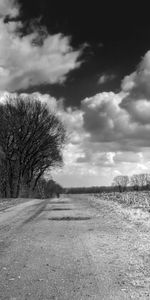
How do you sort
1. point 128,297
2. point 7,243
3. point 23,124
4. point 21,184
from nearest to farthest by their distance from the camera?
point 128,297, point 7,243, point 23,124, point 21,184

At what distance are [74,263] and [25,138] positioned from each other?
130 feet

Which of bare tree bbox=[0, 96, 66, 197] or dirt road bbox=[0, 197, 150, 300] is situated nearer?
dirt road bbox=[0, 197, 150, 300]

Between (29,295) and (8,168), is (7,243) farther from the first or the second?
(8,168)

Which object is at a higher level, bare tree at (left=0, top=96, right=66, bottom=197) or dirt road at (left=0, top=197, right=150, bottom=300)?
bare tree at (left=0, top=96, right=66, bottom=197)

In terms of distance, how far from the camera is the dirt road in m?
5.70

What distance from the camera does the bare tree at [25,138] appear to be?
45312 mm

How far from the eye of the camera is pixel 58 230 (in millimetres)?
12477

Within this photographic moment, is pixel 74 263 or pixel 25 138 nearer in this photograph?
pixel 74 263

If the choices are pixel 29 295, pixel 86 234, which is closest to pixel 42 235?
pixel 86 234

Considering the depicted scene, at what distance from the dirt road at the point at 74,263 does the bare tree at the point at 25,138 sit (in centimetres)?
3354

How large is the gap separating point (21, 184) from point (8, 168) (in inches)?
98.9

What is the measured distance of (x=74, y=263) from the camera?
296 inches

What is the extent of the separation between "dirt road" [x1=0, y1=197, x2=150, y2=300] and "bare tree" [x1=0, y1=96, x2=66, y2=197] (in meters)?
33.5

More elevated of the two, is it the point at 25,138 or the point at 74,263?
the point at 25,138
